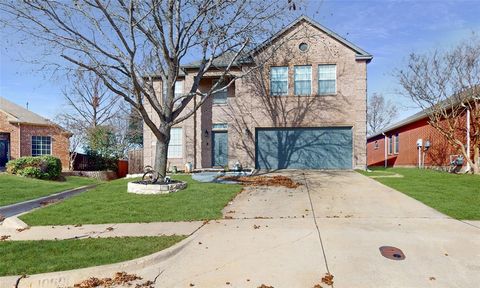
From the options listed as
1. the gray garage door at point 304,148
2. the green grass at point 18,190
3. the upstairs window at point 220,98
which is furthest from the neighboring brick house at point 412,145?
the green grass at point 18,190

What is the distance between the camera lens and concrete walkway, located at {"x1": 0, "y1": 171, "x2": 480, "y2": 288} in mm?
4634

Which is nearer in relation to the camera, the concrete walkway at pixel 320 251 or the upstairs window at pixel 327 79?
the concrete walkway at pixel 320 251

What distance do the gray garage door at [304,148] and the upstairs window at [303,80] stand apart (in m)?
2.03

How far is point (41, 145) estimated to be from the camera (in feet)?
84.3

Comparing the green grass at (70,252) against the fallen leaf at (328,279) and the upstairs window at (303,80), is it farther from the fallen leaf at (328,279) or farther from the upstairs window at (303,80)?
the upstairs window at (303,80)

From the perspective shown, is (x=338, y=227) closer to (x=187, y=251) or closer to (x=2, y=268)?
(x=187, y=251)

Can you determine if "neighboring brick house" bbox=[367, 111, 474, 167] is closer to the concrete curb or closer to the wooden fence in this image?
the concrete curb

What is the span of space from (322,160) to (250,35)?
873 cm

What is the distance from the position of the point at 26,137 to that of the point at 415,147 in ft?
86.7

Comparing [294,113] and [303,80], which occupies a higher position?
[303,80]

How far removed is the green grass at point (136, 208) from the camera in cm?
823

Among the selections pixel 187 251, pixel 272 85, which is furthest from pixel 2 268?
pixel 272 85

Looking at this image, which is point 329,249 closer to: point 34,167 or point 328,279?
point 328,279

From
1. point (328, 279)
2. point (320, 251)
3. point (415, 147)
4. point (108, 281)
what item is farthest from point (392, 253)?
point (415, 147)
